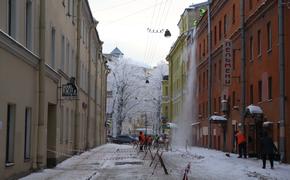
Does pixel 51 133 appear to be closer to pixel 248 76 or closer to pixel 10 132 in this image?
pixel 10 132

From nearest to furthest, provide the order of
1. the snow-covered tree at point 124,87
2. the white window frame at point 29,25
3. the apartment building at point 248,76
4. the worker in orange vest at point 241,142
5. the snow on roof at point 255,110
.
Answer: the white window frame at point 29,25 < the apartment building at point 248,76 < the snow on roof at point 255,110 < the worker in orange vest at point 241,142 < the snow-covered tree at point 124,87

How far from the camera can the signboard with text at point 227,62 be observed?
37062 mm

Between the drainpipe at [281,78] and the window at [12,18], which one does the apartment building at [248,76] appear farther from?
the window at [12,18]

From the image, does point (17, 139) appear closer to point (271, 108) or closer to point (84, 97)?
point (271, 108)

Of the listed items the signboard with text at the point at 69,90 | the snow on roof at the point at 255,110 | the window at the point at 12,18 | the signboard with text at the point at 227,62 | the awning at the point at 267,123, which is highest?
the signboard with text at the point at 227,62

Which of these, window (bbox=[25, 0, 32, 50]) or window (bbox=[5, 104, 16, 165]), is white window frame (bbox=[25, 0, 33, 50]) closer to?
window (bbox=[25, 0, 32, 50])

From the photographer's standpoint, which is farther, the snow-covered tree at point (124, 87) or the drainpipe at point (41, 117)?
the snow-covered tree at point (124, 87)

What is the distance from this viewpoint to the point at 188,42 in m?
66.4

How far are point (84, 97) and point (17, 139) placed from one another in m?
22.2

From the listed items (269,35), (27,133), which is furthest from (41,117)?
(269,35)

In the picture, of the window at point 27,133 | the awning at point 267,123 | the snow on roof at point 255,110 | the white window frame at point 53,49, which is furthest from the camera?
the snow on roof at point 255,110

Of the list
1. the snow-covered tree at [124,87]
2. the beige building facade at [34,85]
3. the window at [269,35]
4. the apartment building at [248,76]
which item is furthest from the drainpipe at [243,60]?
the snow-covered tree at [124,87]

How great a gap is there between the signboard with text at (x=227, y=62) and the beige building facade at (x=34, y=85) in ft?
37.6

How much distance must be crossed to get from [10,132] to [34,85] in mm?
3127
